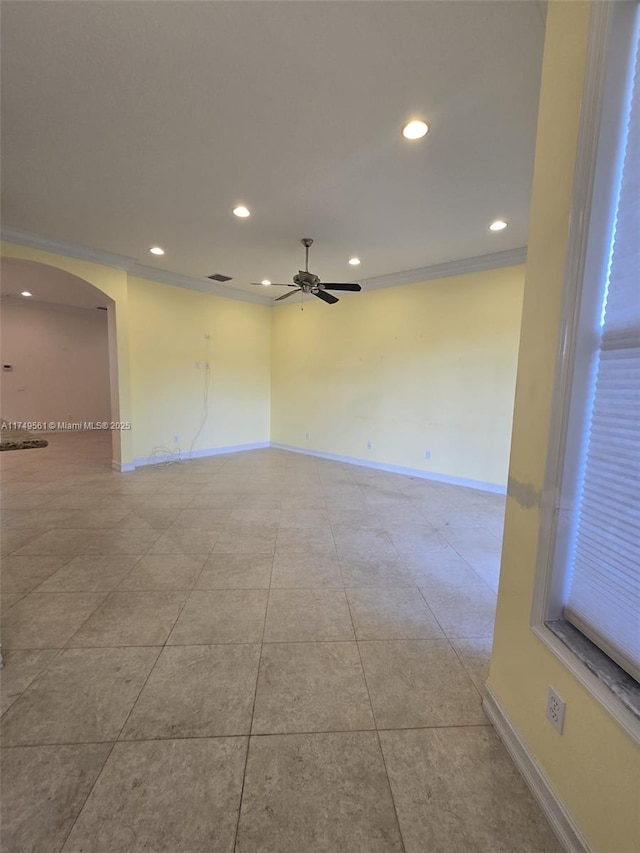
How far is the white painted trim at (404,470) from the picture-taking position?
14.7 ft

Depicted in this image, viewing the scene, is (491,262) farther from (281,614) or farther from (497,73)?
(281,614)

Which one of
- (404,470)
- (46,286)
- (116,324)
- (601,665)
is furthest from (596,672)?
(46,286)

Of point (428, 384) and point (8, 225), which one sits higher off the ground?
point (8, 225)

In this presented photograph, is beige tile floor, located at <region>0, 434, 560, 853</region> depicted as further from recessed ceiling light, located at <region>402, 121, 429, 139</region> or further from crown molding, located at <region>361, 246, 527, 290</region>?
crown molding, located at <region>361, 246, 527, 290</region>

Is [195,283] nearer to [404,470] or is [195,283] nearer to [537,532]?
[404,470]

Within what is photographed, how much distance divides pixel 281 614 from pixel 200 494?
2.41 metres

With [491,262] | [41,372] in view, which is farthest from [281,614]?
[41,372]

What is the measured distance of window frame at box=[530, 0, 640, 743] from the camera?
0.91 m

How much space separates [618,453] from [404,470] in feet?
14.3

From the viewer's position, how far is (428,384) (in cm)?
489

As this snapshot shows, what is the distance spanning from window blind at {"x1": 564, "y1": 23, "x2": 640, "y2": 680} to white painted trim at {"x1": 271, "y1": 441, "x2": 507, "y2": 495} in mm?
Answer: 3550

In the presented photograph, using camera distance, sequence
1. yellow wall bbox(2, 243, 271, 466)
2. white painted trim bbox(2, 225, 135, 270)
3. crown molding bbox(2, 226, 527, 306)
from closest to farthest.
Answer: white painted trim bbox(2, 225, 135, 270), crown molding bbox(2, 226, 527, 306), yellow wall bbox(2, 243, 271, 466)

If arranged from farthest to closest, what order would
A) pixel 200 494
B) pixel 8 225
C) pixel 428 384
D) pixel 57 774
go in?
pixel 428 384 < pixel 200 494 < pixel 8 225 < pixel 57 774

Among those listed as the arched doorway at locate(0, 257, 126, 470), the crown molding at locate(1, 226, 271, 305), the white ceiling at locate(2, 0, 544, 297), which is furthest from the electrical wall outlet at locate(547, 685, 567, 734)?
the arched doorway at locate(0, 257, 126, 470)
